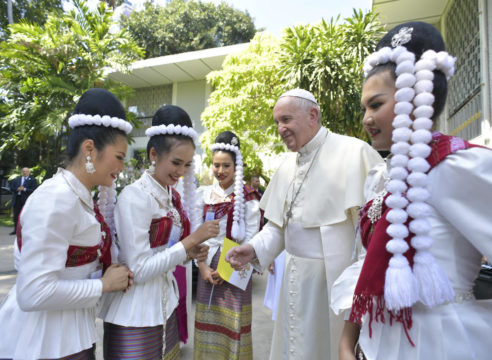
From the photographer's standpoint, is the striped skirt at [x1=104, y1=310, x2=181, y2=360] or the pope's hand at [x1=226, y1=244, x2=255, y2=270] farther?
the pope's hand at [x1=226, y1=244, x2=255, y2=270]

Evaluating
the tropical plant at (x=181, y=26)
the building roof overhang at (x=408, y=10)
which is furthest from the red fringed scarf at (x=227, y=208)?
the tropical plant at (x=181, y=26)

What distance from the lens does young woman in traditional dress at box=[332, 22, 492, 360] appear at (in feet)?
3.18

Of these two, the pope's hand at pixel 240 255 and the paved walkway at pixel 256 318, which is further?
the paved walkway at pixel 256 318

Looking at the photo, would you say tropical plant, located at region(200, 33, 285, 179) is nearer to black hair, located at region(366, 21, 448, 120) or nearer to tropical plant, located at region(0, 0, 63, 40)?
black hair, located at region(366, 21, 448, 120)

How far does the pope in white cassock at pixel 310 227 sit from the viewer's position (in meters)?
2.00

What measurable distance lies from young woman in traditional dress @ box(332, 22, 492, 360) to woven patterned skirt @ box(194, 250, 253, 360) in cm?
199

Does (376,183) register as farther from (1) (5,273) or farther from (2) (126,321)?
(1) (5,273)

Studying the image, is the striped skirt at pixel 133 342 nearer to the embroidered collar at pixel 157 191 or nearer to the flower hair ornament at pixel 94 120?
the embroidered collar at pixel 157 191

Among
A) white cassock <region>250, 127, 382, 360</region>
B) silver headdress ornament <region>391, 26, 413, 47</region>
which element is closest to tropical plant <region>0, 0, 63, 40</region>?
white cassock <region>250, 127, 382, 360</region>

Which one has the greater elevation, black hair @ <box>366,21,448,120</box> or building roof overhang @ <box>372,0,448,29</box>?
building roof overhang @ <box>372,0,448,29</box>

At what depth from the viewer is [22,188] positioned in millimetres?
10500

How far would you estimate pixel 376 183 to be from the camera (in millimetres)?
1426

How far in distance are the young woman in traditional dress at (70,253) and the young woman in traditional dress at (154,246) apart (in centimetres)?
12

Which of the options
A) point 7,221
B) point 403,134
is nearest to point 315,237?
point 403,134
